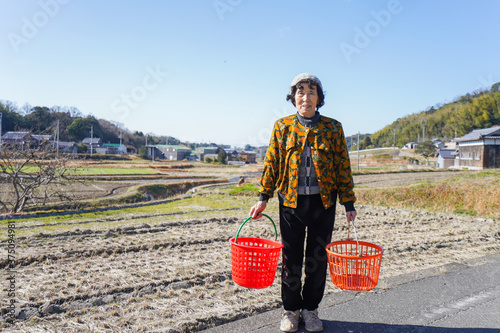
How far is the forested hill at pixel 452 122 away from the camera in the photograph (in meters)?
58.7

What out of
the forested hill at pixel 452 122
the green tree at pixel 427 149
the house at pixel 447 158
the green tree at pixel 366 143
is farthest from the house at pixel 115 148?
the green tree at pixel 366 143

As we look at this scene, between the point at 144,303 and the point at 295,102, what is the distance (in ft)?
6.09

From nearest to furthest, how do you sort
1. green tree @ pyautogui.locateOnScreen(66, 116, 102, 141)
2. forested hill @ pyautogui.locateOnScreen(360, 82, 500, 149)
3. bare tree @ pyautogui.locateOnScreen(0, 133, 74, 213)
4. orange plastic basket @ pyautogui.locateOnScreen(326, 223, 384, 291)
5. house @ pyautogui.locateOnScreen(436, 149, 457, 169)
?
orange plastic basket @ pyautogui.locateOnScreen(326, 223, 384, 291), bare tree @ pyautogui.locateOnScreen(0, 133, 74, 213), house @ pyautogui.locateOnScreen(436, 149, 457, 169), green tree @ pyautogui.locateOnScreen(66, 116, 102, 141), forested hill @ pyautogui.locateOnScreen(360, 82, 500, 149)

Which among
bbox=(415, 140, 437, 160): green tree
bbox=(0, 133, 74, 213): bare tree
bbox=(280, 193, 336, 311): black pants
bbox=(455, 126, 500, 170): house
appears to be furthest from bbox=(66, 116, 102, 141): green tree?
bbox=(280, 193, 336, 311): black pants

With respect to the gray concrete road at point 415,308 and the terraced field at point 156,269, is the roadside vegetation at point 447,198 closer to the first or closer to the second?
the terraced field at point 156,269

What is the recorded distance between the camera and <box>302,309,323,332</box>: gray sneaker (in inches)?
84.6

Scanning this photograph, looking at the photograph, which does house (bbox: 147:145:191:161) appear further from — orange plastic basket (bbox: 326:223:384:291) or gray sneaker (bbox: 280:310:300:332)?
orange plastic basket (bbox: 326:223:384:291)

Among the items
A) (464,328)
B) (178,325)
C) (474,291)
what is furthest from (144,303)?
(474,291)

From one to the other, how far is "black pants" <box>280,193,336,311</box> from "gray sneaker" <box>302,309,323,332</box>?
0.03 metres

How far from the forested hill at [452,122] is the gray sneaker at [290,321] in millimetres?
65198

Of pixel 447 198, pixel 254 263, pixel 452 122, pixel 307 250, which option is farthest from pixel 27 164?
pixel 452 122

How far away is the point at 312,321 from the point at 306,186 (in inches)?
34.8

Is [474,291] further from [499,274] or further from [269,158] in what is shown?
[269,158]

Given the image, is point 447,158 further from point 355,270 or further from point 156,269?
point 355,270
